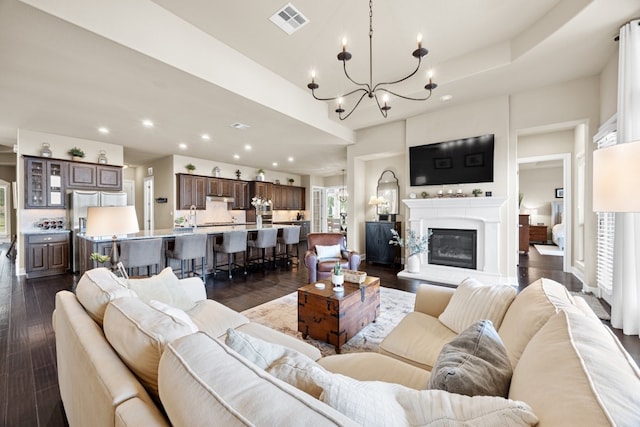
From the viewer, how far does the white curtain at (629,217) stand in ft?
8.30

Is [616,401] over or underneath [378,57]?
underneath

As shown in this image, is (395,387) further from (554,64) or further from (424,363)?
(554,64)

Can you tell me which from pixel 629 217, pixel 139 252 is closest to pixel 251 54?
pixel 139 252

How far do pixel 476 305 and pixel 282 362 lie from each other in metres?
1.44

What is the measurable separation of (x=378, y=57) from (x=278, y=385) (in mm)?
4041

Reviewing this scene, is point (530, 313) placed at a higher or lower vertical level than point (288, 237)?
higher

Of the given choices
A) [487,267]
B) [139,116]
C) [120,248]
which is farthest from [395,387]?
[139,116]

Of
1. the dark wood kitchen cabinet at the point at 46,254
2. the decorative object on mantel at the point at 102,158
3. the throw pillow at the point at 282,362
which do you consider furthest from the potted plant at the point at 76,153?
the throw pillow at the point at 282,362

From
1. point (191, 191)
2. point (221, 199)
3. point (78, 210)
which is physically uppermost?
point (191, 191)

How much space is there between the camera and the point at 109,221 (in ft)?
7.09

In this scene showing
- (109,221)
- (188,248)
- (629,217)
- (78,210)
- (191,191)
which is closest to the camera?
(109,221)

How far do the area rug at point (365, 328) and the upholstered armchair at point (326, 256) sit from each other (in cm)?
50

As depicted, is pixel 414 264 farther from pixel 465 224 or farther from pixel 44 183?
pixel 44 183

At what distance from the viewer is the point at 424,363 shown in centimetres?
148
